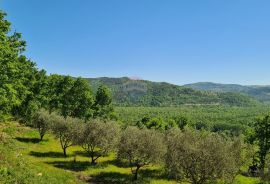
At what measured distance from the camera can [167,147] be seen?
63531 millimetres

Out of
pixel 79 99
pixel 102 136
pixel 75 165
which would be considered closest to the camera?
pixel 75 165

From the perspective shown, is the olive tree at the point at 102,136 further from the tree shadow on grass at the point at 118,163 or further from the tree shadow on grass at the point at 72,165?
the tree shadow on grass at the point at 118,163

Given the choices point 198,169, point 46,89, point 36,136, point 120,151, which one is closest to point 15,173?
point 198,169

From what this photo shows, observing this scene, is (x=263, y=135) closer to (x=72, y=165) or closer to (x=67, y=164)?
(x=72, y=165)

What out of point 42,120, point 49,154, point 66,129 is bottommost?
point 49,154

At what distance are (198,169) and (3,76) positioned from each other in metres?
29.4

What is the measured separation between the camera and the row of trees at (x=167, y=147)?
45.5 metres

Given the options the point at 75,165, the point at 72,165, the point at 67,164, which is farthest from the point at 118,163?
the point at 67,164

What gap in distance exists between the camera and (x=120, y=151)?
60688mm

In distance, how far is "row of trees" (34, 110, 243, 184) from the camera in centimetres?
4550

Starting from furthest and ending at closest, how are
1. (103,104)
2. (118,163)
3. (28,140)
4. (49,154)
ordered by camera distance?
(103,104) < (28,140) < (118,163) < (49,154)

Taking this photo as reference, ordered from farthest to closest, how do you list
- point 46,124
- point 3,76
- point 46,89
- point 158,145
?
point 46,89, point 46,124, point 158,145, point 3,76

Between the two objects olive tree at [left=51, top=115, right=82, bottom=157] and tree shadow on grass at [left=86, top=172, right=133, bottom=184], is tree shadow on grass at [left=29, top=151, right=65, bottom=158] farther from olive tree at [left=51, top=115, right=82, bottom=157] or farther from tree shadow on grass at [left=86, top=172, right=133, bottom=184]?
tree shadow on grass at [left=86, top=172, right=133, bottom=184]

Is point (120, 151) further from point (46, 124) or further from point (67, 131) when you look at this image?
point (46, 124)
